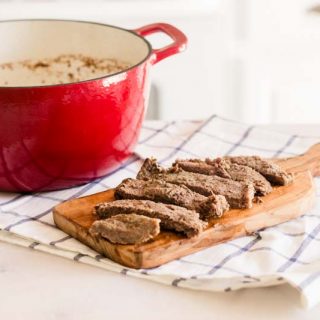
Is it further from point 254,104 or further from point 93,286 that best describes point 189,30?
point 93,286

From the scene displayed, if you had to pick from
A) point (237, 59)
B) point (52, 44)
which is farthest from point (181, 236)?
point (237, 59)

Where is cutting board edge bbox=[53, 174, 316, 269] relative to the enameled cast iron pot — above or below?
below

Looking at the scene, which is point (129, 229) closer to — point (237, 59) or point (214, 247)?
point (214, 247)

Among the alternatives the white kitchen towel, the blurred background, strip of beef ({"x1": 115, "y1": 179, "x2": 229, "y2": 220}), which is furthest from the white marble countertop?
the blurred background

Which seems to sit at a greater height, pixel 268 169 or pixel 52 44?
pixel 52 44

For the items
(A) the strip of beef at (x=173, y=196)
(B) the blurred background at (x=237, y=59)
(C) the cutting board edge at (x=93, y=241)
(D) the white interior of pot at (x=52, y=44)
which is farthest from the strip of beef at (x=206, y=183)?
(B) the blurred background at (x=237, y=59)

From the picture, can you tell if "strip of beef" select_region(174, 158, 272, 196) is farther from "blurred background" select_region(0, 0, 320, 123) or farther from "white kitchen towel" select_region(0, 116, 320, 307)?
"blurred background" select_region(0, 0, 320, 123)
